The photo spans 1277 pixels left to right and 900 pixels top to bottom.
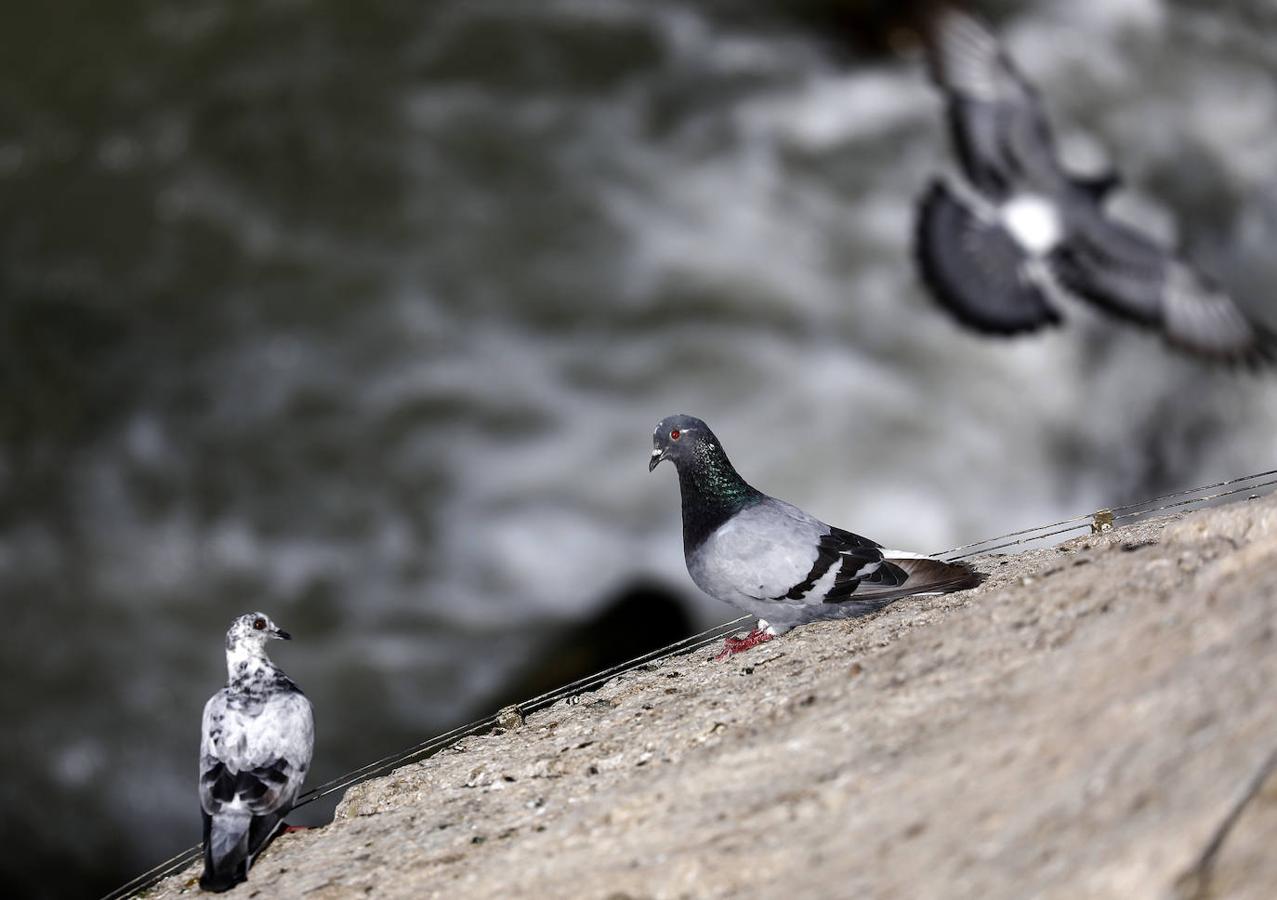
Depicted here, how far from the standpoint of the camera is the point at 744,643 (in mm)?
4938

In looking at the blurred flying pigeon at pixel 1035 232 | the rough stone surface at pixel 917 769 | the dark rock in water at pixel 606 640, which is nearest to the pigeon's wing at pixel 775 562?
the rough stone surface at pixel 917 769

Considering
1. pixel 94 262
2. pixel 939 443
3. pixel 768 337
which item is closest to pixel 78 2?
pixel 94 262

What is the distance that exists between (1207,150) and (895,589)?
10.2 metres

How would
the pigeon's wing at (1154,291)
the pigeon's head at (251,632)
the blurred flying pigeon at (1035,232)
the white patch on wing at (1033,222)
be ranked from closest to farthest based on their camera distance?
1. the pigeon's head at (251,632)
2. the pigeon's wing at (1154,291)
3. the blurred flying pigeon at (1035,232)
4. the white patch on wing at (1033,222)

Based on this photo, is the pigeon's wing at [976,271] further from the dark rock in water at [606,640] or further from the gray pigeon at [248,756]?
the gray pigeon at [248,756]

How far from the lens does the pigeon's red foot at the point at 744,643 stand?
16.2 feet

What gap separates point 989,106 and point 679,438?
624cm

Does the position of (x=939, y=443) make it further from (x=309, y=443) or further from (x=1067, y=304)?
(x=309, y=443)

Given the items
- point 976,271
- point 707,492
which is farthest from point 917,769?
point 976,271

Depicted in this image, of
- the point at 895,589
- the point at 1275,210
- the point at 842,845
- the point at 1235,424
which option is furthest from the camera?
the point at 1275,210

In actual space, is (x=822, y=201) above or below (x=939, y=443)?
above

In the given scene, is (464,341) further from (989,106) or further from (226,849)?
(226,849)

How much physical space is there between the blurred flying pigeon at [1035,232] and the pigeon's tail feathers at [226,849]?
7504mm

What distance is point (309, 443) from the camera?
1164cm
